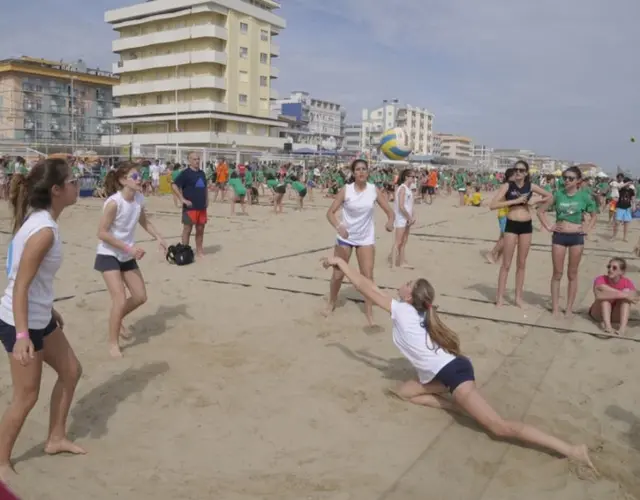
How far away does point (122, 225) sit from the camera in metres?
4.80

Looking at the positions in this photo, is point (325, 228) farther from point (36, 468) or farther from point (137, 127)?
point (137, 127)

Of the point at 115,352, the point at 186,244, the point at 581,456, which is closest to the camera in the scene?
the point at 581,456

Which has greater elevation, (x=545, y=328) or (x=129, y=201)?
(x=129, y=201)

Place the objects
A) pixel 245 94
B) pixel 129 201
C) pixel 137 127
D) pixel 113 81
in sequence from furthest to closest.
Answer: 1. pixel 113 81
2. pixel 137 127
3. pixel 245 94
4. pixel 129 201

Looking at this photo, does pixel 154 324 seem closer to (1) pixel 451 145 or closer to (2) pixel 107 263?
(2) pixel 107 263

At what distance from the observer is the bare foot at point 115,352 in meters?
4.81

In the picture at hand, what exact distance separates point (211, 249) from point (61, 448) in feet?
23.9

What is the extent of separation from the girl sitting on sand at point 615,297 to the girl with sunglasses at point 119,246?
14.2ft

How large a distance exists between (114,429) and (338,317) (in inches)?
116

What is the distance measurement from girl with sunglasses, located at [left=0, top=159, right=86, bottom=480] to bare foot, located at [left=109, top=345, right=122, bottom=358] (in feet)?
6.05

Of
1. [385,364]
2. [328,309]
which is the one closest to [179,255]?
[328,309]

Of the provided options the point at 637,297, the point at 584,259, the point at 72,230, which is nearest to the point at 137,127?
the point at 72,230

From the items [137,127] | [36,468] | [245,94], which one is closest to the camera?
[36,468]

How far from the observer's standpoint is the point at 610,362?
487 centimetres
